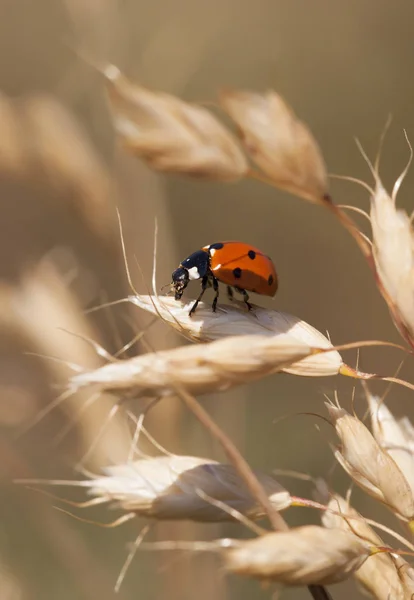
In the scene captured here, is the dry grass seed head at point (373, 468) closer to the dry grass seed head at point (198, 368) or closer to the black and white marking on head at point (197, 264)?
the dry grass seed head at point (198, 368)

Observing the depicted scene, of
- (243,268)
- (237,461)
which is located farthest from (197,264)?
(237,461)

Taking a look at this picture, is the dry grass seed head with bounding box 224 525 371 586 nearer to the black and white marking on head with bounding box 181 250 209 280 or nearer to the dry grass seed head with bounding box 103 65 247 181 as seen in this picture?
the dry grass seed head with bounding box 103 65 247 181

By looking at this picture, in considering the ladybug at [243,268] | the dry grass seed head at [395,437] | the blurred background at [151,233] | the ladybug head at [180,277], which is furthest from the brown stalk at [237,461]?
the ladybug head at [180,277]

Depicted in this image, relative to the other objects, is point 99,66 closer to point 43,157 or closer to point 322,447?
point 43,157

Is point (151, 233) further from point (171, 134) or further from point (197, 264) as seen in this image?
point (171, 134)

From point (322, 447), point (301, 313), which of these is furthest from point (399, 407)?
point (301, 313)

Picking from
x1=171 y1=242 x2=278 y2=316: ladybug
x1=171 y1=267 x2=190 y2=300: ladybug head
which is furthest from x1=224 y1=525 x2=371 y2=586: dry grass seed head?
x1=171 y1=267 x2=190 y2=300: ladybug head
